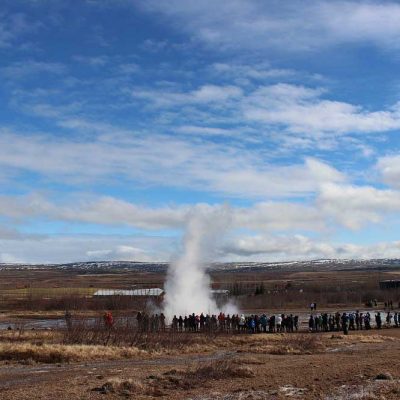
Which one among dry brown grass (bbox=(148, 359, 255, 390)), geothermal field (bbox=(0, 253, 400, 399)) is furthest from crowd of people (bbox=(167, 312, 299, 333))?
dry brown grass (bbox=(148, 359, 255, 390))

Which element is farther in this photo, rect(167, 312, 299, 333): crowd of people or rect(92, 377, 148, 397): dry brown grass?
rect(167, 312, 299, 333): crowd of people

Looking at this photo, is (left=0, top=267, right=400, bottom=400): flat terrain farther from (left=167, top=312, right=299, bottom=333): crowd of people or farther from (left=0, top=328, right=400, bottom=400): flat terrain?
(left=167, top=312, right=299, bottom=333): crowd of people

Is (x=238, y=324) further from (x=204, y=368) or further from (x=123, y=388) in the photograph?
(x=123, y=388)

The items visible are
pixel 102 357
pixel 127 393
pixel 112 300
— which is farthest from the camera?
pixel 112 300

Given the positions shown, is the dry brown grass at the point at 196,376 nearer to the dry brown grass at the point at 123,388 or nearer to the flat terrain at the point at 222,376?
the flat terrain at the point at 222,376

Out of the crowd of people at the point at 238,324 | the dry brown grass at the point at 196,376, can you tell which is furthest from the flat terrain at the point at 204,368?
the crowd of people at the point at 238,324

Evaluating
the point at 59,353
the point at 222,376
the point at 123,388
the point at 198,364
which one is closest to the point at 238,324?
the point at 59,353

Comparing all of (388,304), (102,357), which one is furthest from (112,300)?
(102,357)

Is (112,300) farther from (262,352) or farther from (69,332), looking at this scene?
(262,352)

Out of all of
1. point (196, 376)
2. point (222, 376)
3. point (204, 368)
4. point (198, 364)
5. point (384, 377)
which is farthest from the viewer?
point (198, 364)

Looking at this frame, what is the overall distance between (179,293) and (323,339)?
23880 mm

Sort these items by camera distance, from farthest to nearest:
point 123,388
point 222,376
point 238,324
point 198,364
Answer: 1. point 238,324
2. point 198,364
3. point 222,376
4. point 123,388

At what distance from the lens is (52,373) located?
20.4 m

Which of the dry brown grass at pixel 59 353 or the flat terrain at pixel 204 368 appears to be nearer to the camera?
the flat terrain at pixel 204 368
